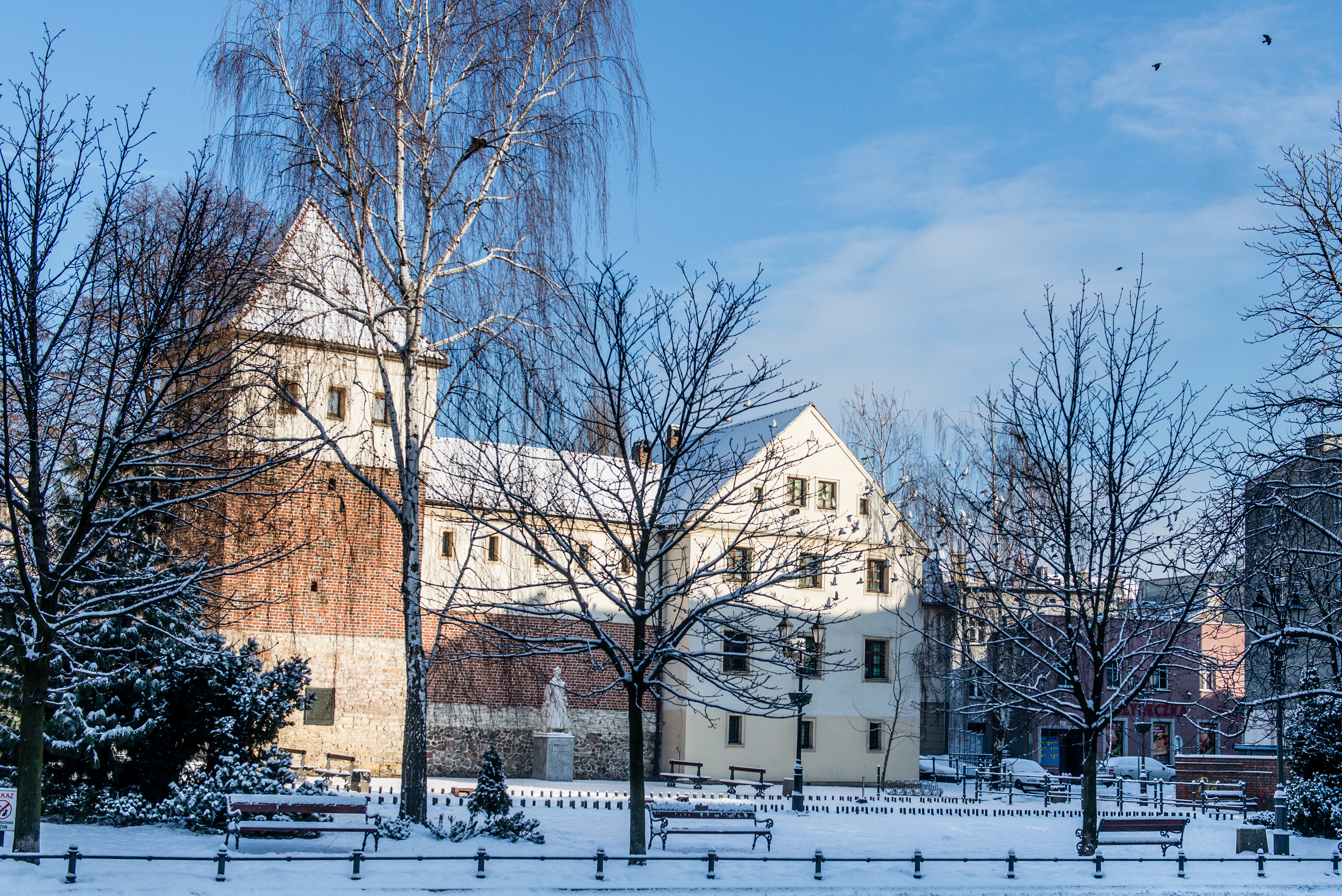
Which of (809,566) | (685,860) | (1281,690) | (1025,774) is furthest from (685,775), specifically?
(809,566)

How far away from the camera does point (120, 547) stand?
17984 mm

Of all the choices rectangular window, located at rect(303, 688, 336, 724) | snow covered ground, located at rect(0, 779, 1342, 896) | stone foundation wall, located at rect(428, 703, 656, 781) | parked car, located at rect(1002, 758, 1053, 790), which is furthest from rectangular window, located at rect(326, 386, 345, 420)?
parked car, located at rect(1002, 758, 1053, 790)

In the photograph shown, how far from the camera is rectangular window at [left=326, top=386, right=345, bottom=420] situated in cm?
2561

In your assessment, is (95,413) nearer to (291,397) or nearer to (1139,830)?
(291,397)

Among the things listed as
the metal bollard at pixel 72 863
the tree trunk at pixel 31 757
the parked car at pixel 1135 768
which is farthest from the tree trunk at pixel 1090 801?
the parked car at pixel 1135 768

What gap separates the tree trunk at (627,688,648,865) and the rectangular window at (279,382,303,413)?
6.40 metres

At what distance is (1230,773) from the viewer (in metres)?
31.7

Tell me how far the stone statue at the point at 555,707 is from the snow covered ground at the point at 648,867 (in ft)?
25.0

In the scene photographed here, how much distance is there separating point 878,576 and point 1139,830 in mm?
18504

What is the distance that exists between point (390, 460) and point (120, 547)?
7.84 m

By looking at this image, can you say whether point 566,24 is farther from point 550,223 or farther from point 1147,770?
point 1147,770

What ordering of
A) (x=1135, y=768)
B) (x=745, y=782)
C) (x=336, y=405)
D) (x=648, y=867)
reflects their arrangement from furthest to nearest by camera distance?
(x=1135, y=768) < (x=745, y=782) < (x=336, y=405) < (x=648, y=867)

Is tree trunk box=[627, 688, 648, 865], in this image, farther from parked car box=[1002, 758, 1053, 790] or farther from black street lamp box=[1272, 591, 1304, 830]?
parked car box=[1002, 758, 1053, 790]

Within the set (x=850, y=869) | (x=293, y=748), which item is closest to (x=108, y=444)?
(x=850, y=869)
